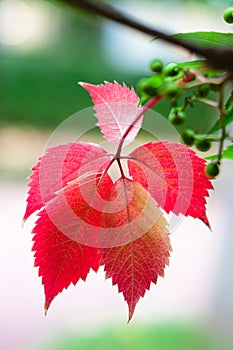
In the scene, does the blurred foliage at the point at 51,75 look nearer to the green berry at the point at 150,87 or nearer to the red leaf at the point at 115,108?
the red leaf at the point at 115,108

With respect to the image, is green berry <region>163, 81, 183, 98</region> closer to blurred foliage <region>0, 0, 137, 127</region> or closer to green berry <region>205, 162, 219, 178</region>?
green berry <region>205, 162, 219, 178</region>

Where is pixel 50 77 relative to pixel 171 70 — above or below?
below

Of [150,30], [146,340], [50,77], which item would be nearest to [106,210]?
[150,30]

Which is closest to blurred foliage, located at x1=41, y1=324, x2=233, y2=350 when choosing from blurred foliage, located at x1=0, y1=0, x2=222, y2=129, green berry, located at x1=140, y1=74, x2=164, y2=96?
green berry, located at x1=140, y1=74, x2=164, y2=96

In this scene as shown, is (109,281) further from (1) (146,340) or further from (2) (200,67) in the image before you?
(2) (200,67)

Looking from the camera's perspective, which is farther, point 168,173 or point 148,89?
point 168,173

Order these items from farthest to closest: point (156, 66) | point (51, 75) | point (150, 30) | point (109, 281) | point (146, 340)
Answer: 1. point (51, 75)
2. point (109, 281)
3. point (146, 340)
4. point (156, 66)
5. point (150, 30)

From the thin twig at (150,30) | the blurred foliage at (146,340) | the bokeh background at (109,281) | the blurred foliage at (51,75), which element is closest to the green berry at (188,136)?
the thin twig at (150,30)
